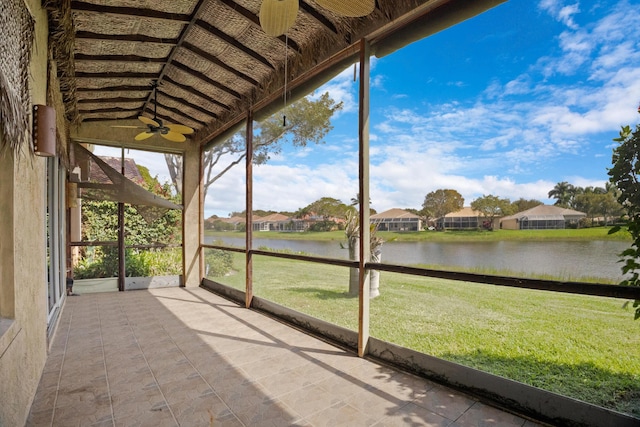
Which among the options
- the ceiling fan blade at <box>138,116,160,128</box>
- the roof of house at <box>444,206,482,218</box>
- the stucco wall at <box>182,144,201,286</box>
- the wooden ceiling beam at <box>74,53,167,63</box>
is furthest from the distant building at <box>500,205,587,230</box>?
the stucco wall at <box>182,144,201,286</box>

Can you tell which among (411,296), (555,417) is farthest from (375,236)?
(555,417)

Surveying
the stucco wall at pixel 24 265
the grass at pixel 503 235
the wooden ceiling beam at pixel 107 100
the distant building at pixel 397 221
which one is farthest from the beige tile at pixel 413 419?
the wooden ceiling beam at pixel 107 100

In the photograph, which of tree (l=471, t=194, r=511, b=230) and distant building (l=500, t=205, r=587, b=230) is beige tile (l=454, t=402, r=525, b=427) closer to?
distant building (l=500, t=205, r=587, b=230)

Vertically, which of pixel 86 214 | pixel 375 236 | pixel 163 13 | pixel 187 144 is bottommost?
pixel 375 236

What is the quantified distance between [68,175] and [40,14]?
370cm

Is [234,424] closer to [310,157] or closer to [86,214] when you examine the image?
[86,214]

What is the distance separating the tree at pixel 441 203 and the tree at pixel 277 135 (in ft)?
12.4

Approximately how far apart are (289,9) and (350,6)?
0.37m

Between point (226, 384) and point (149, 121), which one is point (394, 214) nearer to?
point (226, 384)

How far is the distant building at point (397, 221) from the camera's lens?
398 centimetres

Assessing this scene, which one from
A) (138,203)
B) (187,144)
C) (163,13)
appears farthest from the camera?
(187,144)

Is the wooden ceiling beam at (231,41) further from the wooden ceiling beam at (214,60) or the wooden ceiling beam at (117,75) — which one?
the wooden ceiling beam at (117,75)

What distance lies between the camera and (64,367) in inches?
110

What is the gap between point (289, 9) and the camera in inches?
76.8
